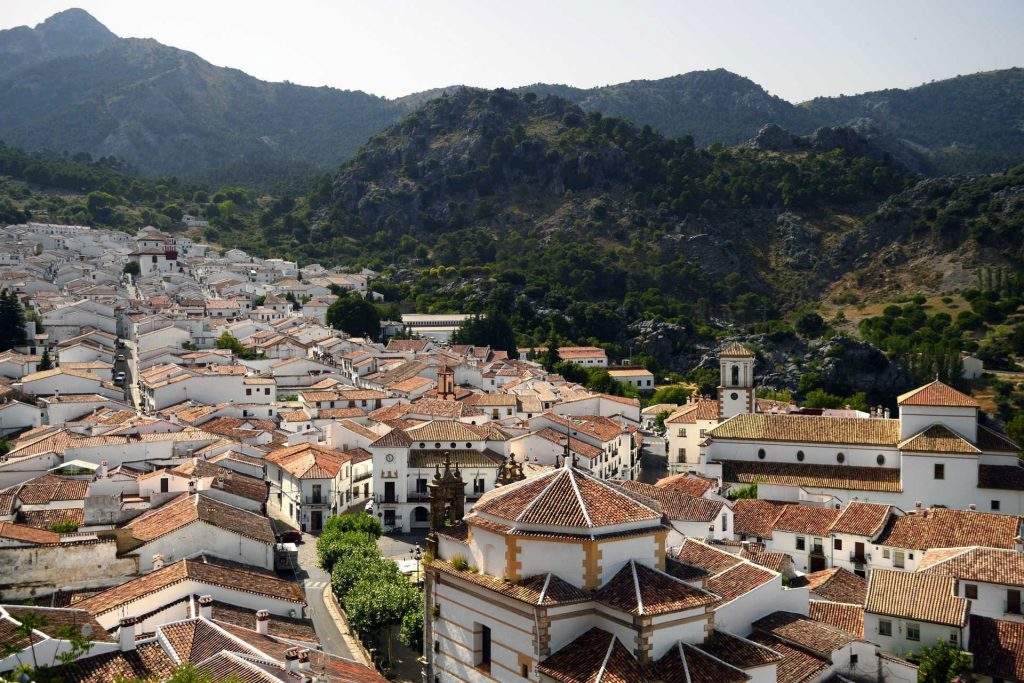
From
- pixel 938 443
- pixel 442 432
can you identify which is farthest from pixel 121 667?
pixel 938 443

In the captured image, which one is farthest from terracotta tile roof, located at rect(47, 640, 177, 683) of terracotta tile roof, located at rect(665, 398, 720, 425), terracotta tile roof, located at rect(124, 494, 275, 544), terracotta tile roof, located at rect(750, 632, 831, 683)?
terracotta tile roof, located at rect(665, 398, 720, 425)

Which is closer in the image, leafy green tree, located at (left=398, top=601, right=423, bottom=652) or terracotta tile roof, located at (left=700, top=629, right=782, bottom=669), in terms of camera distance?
terracotta tile roof, located at (left=700, top=629, right=782, bottom=669)

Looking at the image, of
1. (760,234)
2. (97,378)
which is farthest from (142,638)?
(760,234)

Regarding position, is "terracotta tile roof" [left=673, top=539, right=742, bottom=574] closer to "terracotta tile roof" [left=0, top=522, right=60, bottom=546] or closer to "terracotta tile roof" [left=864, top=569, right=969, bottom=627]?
"terracotta tile roof" [left=864, top=569, right=969, bottom=627]

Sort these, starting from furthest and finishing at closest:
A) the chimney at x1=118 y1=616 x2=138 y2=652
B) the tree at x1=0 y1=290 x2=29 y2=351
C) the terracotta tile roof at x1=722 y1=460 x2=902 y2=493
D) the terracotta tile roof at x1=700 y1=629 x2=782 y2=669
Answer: the tree at x1=0 y1=290 x2=29 y2=351 → the terracotta tile roof at x1=722 y1=460 x2=902 y2=493 → the chimney at x1=118 y1=616 x2=138 y2=652 → the terracotta tile roof at x1=700 y1=629 x2=782 y2=669

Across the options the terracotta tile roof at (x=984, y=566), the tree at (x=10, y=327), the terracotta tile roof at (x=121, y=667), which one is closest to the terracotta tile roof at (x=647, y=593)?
the terracotta tile roof at (x=121, y=667)

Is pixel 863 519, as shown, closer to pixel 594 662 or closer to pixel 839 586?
pixel 839 586
